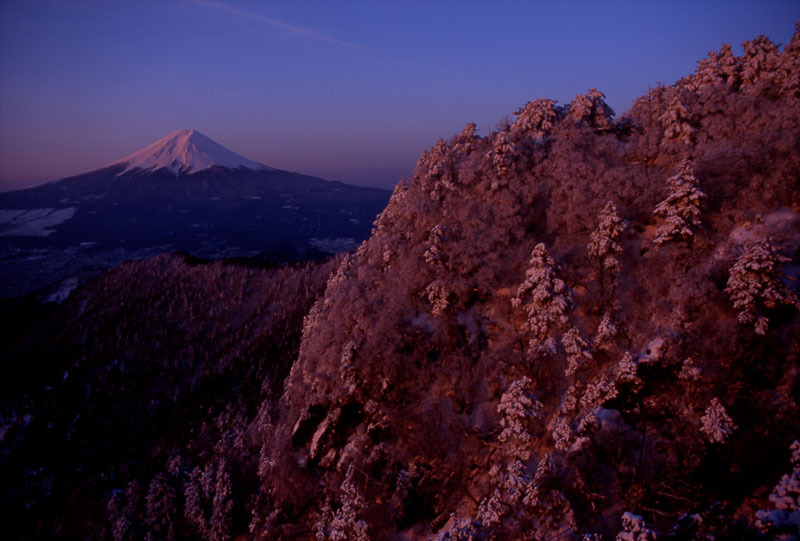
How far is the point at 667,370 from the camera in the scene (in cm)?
1709

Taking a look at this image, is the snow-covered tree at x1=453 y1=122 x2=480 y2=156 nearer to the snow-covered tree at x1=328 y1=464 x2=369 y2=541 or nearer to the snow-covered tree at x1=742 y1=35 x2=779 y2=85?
the snow-covered tree at x1=742 y1=35 x2=779 y2=85

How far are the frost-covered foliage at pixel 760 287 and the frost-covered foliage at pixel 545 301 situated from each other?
23.8ft

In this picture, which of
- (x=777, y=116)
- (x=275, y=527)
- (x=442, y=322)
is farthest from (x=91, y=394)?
(x=777, y=116)

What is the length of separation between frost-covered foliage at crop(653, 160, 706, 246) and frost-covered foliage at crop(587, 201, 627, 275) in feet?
6.40

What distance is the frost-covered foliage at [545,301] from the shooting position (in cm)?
2159

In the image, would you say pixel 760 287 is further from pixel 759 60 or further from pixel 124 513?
pixel 124 513

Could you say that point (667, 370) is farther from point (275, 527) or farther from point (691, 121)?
point (275, 527)

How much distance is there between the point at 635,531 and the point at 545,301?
12.6 metres

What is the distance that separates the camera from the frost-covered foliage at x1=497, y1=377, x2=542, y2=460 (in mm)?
19328

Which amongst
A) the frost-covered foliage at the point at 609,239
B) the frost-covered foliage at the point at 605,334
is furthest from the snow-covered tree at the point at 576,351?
the frost-covered foliage at the point at 609,239

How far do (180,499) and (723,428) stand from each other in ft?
192

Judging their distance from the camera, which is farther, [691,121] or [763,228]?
[691,121]

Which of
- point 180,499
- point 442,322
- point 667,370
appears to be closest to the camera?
point 667,370

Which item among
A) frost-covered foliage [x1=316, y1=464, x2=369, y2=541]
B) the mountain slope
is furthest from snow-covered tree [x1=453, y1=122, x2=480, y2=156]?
frost-covered foliage [x1=316, y1=464, x2=369, y2=541]
